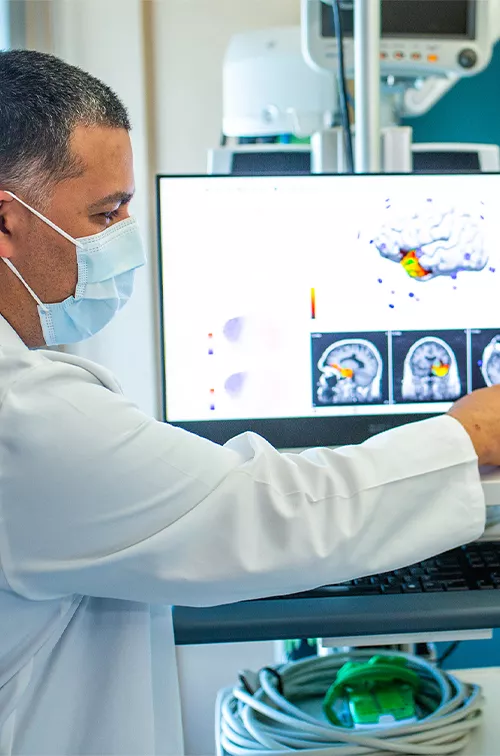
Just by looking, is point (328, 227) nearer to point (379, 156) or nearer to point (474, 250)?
point (474, 250)

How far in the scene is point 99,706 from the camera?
34.2 inches

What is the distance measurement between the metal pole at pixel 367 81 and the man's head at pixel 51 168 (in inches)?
21.7

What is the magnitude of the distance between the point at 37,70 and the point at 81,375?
0.31m

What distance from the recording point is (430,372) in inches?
46.8

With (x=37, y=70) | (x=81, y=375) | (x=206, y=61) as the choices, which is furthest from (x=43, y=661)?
(x=206, y=61)

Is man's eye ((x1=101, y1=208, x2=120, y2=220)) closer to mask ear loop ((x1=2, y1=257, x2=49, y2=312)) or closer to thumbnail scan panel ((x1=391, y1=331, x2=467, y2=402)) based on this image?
mask ear loop ((x1=2, y1=257, x2=49, y2=312))

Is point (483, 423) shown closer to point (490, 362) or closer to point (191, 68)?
point (490, 362)

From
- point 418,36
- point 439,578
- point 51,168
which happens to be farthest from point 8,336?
point 418,36

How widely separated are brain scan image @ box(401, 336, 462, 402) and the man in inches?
11.9

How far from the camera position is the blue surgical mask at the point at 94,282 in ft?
3.02

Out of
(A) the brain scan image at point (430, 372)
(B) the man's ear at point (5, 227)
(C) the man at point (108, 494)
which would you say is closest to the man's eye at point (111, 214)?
(C) the man at point (108, 494)

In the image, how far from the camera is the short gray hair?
0.84m

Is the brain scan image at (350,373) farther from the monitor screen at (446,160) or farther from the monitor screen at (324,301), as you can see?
the monitor screen at (446,160)

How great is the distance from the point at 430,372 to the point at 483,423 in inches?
13.7
